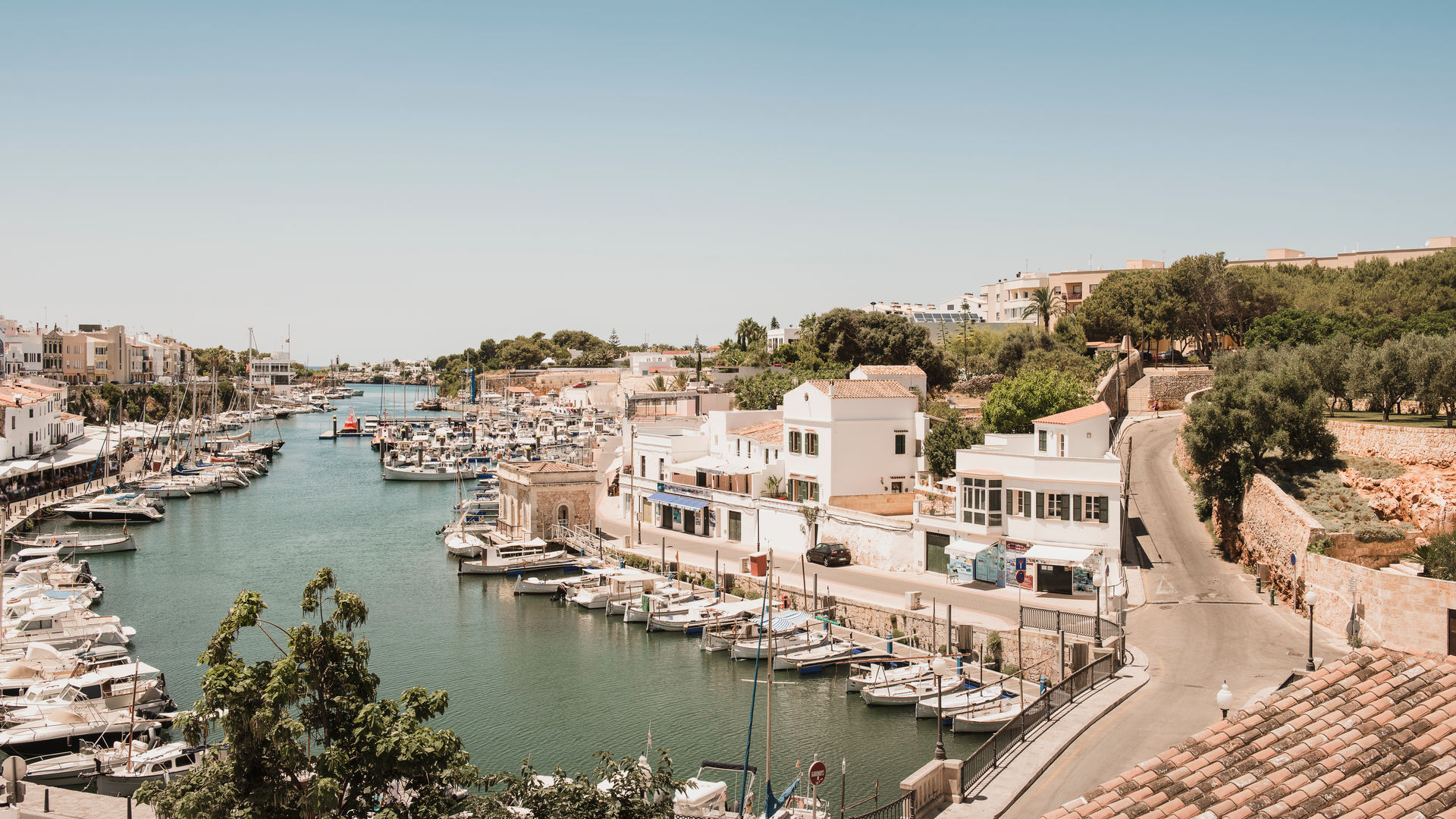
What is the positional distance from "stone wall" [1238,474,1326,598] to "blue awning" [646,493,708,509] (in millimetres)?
22700

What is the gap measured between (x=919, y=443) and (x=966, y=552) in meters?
11.2

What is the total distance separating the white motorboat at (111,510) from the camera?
5978cm

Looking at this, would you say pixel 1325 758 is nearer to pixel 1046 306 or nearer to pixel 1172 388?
pixel 1172 388

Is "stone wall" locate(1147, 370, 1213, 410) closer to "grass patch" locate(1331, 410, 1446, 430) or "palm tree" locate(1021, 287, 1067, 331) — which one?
Result: "grass patch" locate(1331, 410, 1446, 430)

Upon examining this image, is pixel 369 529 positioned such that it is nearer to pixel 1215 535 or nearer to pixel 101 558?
pixel 101 558

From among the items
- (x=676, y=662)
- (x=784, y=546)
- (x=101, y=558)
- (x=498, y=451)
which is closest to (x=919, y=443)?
(x=784, y=546)

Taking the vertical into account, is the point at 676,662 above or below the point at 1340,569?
below

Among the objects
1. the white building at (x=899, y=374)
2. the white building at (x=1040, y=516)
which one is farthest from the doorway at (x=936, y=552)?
the white building at (x=899, y=374)

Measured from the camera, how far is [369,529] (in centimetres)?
6097

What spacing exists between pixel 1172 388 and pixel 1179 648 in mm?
40548

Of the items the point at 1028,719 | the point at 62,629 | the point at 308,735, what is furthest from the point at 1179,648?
the point at 62,629

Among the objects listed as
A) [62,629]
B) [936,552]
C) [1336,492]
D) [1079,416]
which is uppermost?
[1079,416]

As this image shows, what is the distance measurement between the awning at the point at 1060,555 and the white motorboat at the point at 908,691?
253 inches

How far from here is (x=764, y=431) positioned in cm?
4862
